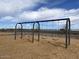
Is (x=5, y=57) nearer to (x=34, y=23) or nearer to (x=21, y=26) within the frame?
(x=34, y=23)

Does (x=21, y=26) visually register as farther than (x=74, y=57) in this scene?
Yes

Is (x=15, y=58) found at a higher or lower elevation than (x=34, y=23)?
lower

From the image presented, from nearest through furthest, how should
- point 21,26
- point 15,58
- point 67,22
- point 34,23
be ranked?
point 15,58, point 67,22, point 34,23, point 21,26

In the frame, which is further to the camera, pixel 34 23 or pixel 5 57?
pixel 34 23

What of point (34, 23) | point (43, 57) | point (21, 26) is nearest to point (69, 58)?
point (43, 57)

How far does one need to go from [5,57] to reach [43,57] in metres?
1.69

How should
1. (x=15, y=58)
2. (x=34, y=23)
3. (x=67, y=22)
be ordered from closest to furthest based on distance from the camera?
(x=15, y=58) < (x=67, y=22) < (x=34, y=23)

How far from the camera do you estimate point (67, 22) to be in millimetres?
12969

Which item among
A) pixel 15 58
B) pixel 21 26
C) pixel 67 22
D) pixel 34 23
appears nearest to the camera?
pixel 15 58

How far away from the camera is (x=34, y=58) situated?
9.45 metres

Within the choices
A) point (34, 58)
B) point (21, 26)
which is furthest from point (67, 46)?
point (21, 26)

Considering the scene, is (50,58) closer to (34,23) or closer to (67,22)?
(67,22)

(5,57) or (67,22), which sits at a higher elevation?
(67,22)

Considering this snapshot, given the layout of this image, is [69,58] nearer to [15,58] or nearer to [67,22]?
[15,58]
